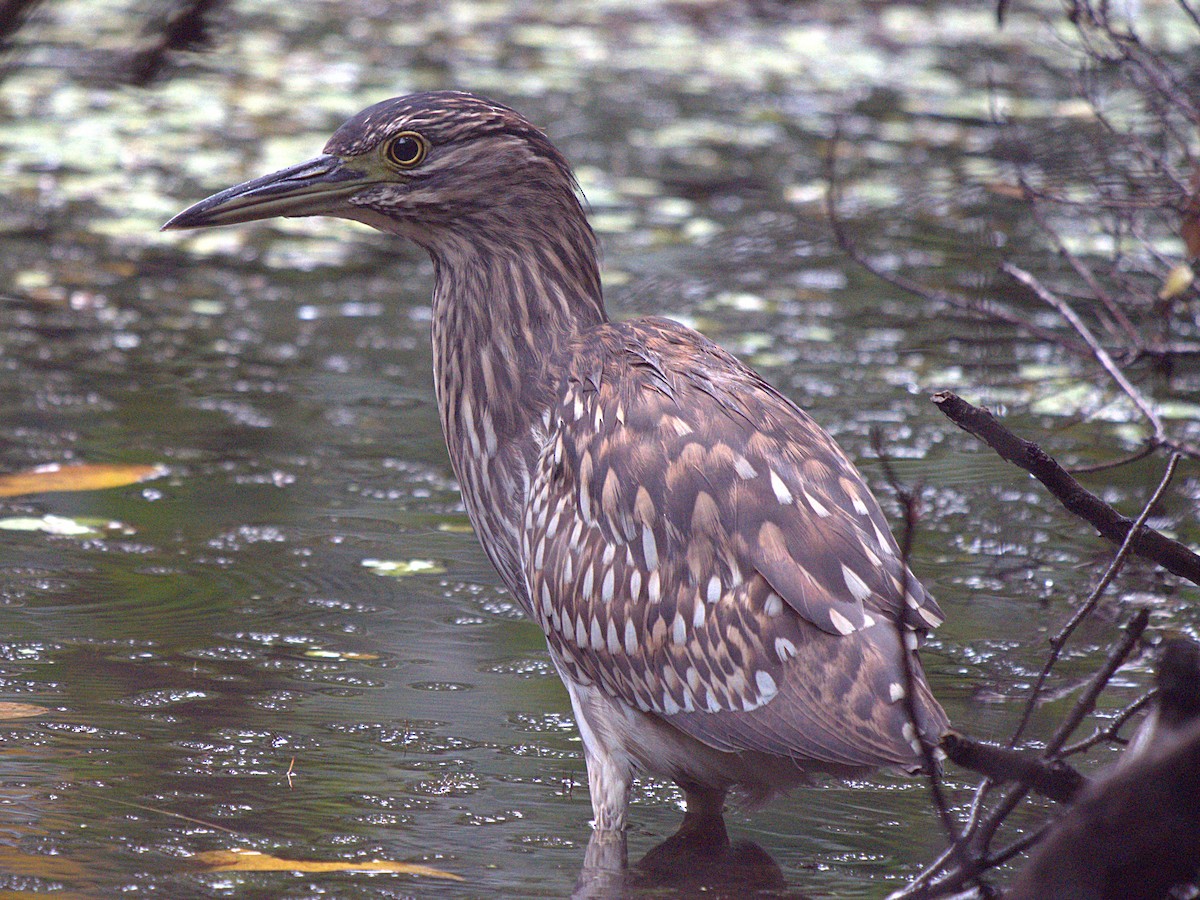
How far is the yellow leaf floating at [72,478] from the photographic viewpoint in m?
5.75

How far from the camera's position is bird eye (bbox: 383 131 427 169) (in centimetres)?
435

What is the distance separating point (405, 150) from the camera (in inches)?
172

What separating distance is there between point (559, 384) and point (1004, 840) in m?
1.51

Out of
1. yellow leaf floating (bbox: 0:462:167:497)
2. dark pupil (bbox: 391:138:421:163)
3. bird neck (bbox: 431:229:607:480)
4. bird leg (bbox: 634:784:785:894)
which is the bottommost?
bird leg (bbox: 634:784:785:894)

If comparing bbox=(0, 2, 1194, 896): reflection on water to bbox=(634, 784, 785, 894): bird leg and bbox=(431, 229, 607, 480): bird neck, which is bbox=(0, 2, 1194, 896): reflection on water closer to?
bbox=(634, 784, 785, 894): bird leg

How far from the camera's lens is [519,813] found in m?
3.89

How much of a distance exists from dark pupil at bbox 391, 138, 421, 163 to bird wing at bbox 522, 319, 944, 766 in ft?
2.33

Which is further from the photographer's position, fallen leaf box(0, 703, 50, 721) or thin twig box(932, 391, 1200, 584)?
fallen leaf box(0, 703, 50, 721)

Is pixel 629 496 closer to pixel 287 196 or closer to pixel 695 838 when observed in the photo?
pixel 695 838

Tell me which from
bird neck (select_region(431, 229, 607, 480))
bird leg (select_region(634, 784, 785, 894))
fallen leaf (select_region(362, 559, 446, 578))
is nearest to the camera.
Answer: bird leg (select_region(634, 784, 785, 894))

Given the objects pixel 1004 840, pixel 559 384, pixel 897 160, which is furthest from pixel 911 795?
pixel 897 160

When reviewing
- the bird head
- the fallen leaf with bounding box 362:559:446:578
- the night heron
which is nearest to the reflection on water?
the fallen leaf with bounding box 362:559:446:578

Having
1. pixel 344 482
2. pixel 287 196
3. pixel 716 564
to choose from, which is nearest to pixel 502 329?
pixel 287 196

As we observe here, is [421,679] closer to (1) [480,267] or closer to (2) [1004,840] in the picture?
(1) [480,267]
